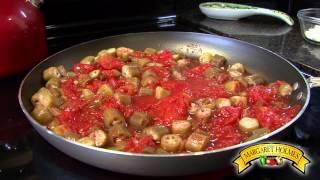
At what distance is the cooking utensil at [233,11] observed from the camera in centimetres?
166

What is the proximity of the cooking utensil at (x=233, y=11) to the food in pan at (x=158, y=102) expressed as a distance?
16.7 inches

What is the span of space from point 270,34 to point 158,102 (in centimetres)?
73

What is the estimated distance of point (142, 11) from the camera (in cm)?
176

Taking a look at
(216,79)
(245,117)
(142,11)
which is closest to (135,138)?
(245,117)

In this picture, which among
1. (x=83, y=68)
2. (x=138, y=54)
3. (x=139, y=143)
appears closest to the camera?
(x=139, y=143)

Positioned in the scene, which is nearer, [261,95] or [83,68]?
[261,95]

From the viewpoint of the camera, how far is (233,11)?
1709 mm

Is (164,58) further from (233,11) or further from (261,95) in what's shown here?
(233,11)

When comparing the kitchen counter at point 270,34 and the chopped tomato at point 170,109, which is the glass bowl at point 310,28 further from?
the chopped tomato at point 170,109

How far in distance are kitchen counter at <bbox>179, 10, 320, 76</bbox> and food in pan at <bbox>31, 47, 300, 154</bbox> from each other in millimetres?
201

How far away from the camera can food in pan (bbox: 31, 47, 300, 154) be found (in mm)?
933

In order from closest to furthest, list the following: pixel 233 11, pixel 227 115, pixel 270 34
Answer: pixel 227 115 → pixel 270 34 → pixel 233 11

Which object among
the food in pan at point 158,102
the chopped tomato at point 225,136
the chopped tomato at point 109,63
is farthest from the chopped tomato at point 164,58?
the chopped tomato at point 225,136

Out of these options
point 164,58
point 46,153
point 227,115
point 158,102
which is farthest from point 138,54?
point 46,153
